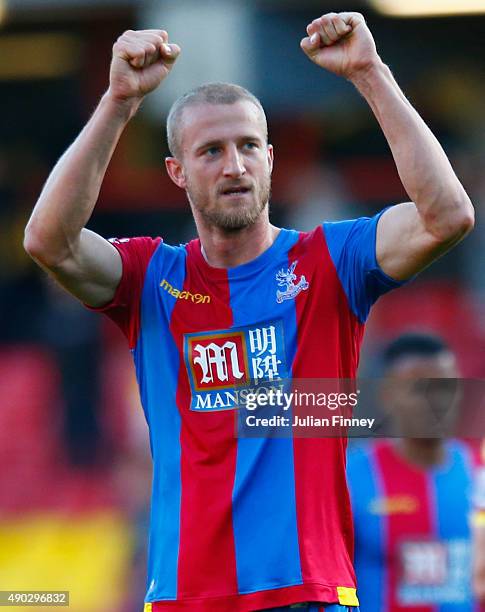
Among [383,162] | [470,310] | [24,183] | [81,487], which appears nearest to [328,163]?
[383,162]

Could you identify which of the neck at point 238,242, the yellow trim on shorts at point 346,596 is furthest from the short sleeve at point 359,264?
the yellow trim on shorts at point 346,596

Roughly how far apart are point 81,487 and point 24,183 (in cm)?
388

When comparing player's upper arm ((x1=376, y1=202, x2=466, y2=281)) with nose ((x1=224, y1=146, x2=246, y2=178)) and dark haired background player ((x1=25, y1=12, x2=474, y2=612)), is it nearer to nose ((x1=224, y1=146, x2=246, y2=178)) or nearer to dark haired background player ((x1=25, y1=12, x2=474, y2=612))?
dark haired background player ((x1=25, y1=12, x2=474, y2=612))

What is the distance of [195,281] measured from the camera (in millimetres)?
3516

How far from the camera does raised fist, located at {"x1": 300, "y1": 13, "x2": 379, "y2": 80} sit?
3.23 m

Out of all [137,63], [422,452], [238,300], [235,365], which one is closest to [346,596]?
[235,365]

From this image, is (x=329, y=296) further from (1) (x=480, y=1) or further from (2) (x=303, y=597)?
(1) (x=480, y=1)

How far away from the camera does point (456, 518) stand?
4.67 m

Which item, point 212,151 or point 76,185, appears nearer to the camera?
point 76,185

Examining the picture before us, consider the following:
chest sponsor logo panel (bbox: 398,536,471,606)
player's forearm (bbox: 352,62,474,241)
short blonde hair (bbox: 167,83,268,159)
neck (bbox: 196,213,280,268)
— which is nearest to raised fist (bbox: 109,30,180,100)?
short blonde hair (bbox: 167,83,268,159)

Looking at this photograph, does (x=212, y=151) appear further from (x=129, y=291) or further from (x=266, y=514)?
(x=266, y=514)

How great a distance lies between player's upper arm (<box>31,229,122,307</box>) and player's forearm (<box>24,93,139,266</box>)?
4cm

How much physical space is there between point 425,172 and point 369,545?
1.82 metres

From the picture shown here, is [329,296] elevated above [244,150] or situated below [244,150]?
Answer: below
